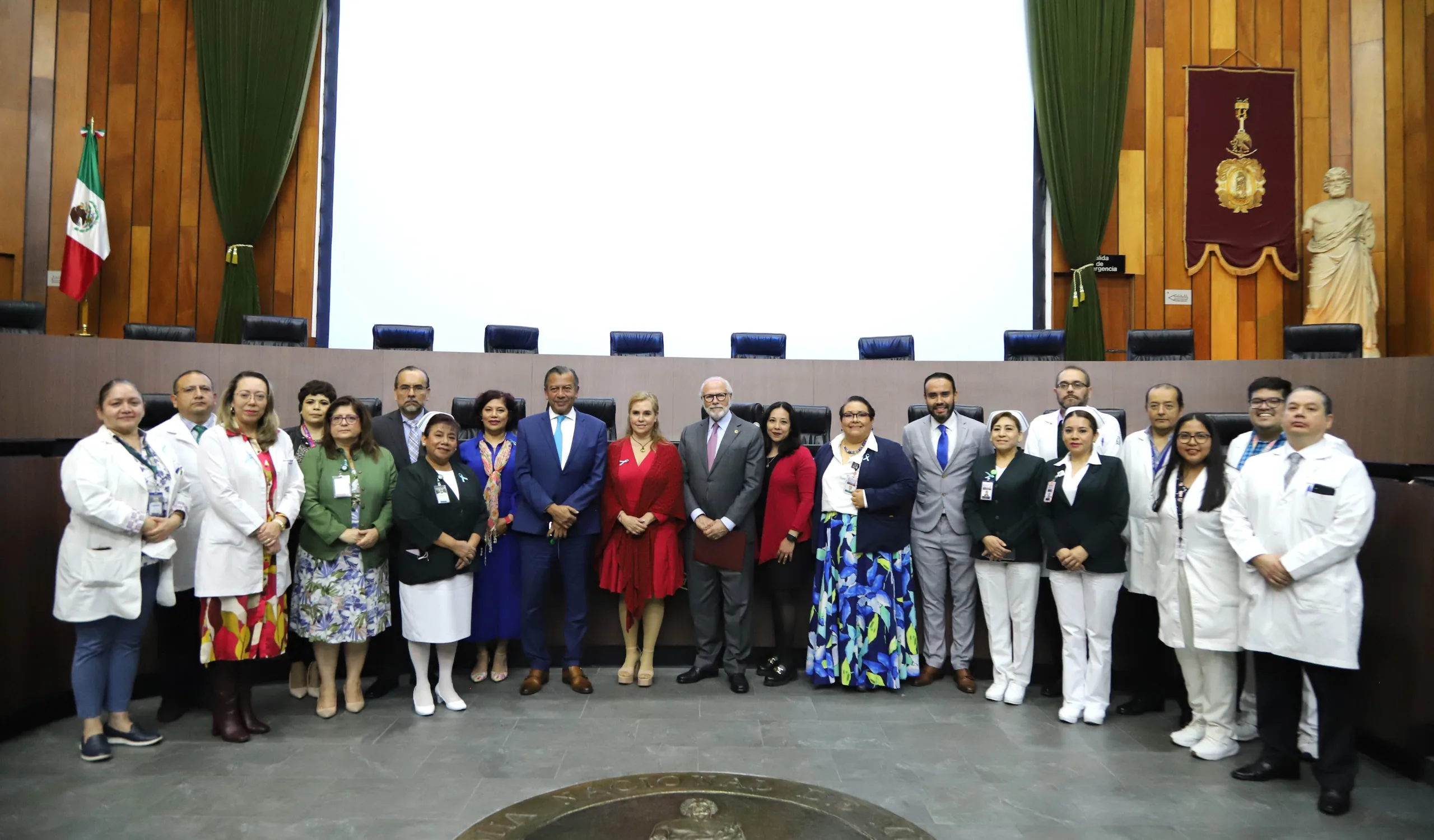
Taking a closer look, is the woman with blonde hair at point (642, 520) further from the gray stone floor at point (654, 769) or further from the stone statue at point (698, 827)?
the stone statue at point (698, 827)

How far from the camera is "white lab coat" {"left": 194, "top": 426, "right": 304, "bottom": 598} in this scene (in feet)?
10.4

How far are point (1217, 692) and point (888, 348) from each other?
313 cm

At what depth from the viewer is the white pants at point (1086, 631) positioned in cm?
347

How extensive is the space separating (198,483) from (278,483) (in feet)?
1.11

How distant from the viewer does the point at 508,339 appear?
224 inches

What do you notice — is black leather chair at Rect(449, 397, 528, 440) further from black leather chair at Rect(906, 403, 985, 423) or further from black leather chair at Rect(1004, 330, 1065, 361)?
black leather chair at Rect(1004, 330, 1065, 361)

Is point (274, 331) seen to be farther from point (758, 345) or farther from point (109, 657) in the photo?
point (758, 345)

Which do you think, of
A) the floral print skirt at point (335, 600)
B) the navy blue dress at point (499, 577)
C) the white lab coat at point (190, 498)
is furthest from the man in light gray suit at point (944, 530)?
the white lab coat at point (190, 498)

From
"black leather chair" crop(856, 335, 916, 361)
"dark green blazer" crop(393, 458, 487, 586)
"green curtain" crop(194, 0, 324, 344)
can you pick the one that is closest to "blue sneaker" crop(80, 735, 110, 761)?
"dark green blazer" crop(393, 458, 487, 586)

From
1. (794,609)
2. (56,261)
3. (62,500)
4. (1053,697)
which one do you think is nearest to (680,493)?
(794,609)

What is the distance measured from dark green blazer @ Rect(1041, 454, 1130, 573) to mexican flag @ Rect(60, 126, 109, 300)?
7.16 m

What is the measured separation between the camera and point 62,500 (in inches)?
138

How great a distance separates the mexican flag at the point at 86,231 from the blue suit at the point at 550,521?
4.88 metres

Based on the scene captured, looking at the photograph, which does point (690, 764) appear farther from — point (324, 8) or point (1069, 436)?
point (324, 8)
